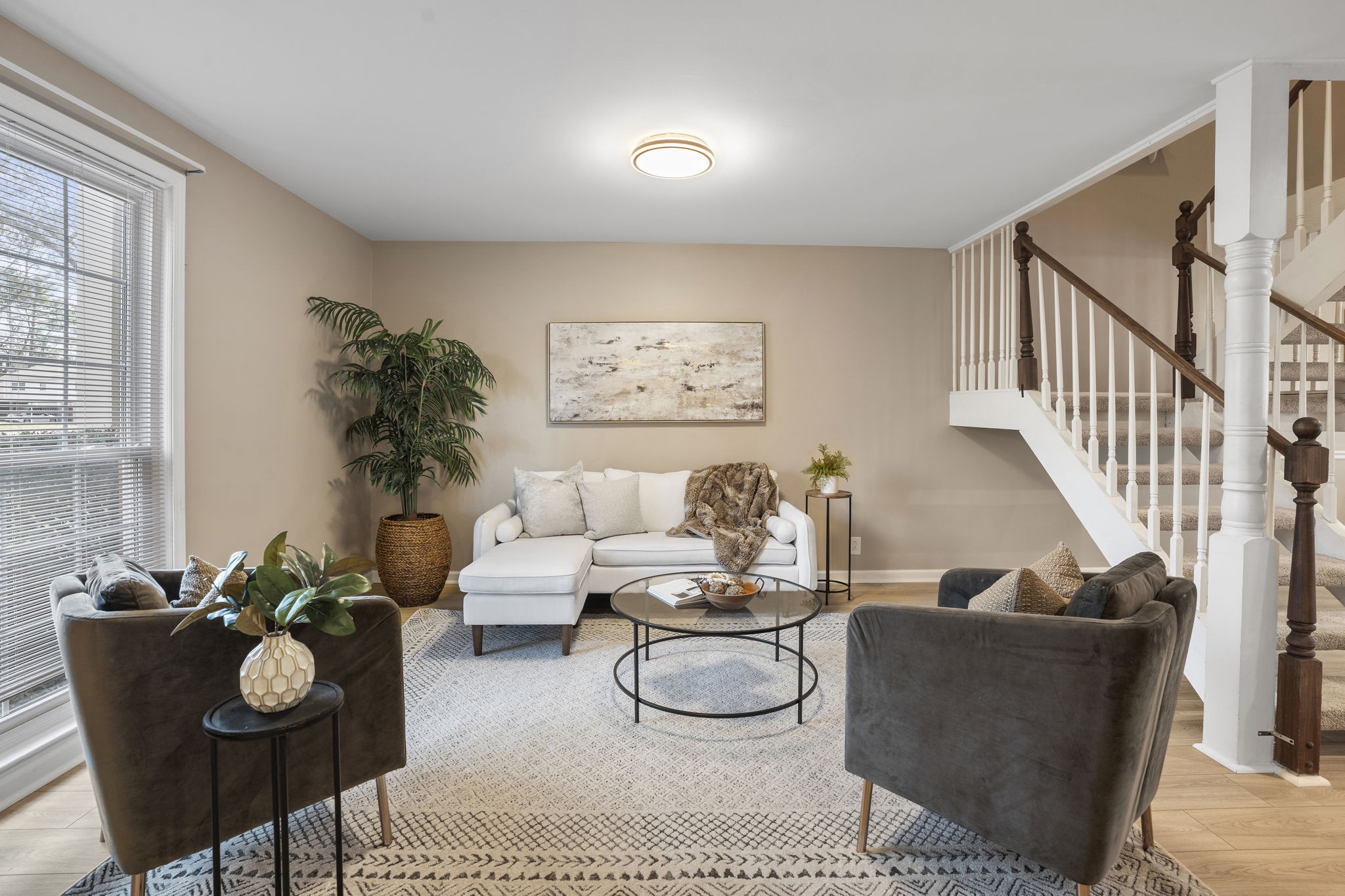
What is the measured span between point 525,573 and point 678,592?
0.83m

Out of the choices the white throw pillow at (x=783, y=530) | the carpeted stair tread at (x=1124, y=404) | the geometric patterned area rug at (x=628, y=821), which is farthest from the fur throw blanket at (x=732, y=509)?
the carpeted stair tread at (x=1124, y=404)

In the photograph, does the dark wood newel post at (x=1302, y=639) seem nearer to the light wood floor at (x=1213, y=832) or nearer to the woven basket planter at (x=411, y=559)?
the light wood floor at (x=1213, y=832)

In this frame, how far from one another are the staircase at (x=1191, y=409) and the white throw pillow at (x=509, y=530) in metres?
3.04

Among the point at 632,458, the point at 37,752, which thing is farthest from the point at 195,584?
the point at 632,458

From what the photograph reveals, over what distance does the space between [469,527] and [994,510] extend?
3.86m

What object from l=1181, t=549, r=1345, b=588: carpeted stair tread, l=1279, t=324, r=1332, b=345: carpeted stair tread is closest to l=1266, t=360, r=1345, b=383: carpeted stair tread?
l=1279, t=324, r=1332, b=345: carpeted stair tread

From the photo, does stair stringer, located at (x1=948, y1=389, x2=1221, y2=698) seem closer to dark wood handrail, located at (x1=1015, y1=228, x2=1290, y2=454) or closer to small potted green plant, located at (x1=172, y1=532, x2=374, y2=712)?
dark wood handrail, located at (x1=1015, y1=228, x2=1290, y2=454)

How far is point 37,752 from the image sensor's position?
216 cm

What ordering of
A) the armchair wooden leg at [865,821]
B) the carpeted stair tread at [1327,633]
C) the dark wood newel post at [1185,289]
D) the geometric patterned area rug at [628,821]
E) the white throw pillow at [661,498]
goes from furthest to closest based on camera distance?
the white throw pillow at [661,498], the dark wood newel post at [1185,289], the carpeted stair tread at [1327,633], the armchair wooden leg at [865,821], the geometric patterned area rug at [628,821]

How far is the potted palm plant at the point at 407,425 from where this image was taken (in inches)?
161

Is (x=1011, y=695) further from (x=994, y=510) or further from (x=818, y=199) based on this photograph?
(x=994, y=510)

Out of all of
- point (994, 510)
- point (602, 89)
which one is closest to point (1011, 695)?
point (602, 89)

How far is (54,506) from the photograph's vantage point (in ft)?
7.51

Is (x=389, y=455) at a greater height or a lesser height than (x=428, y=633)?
greater
